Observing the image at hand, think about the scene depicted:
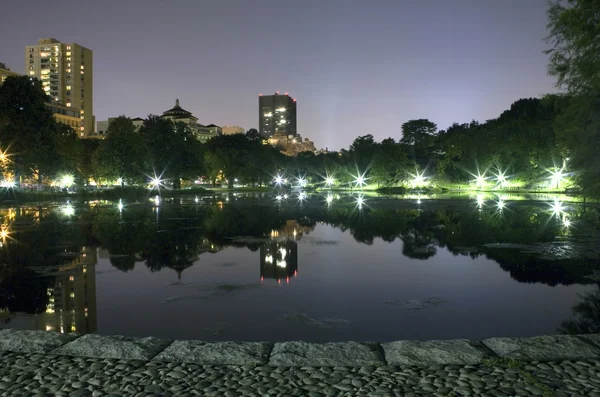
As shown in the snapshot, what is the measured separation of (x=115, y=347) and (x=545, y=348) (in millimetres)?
5524

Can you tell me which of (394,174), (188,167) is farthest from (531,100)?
(188,167)

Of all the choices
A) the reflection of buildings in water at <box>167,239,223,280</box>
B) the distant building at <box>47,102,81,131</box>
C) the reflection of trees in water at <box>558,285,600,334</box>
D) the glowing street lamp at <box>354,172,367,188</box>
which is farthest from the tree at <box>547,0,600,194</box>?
the distant building at <box>47,102,81,131</box>

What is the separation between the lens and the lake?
7.85 m

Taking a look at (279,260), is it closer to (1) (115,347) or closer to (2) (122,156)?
(1) (115,347)

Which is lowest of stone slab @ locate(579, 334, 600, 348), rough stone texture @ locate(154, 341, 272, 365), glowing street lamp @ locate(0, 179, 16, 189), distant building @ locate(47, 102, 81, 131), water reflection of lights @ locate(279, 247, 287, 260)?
rough stone texture @ locate(154, 341, 272, 365)

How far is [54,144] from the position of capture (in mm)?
56688

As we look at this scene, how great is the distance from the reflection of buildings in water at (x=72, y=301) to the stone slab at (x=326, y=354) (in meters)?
3.55

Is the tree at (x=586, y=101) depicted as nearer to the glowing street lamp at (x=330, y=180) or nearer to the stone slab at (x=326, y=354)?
the stone slab at (x=326, y=354)

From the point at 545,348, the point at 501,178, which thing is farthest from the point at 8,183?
the point at 501,178

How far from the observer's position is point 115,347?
20.5ft

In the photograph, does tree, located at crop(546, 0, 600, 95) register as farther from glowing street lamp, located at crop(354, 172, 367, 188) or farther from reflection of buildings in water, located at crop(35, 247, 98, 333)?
glowing street lamp, located at crop(354, 172, 367, 188)

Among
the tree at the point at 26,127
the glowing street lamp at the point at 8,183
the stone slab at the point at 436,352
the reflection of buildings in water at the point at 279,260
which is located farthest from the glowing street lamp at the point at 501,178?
the stone slab at the point at 436,352

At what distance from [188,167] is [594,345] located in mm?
74927

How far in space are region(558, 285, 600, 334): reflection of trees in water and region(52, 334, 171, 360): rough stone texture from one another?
20.2ft
